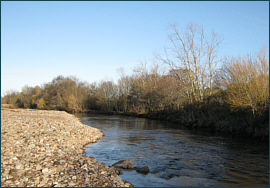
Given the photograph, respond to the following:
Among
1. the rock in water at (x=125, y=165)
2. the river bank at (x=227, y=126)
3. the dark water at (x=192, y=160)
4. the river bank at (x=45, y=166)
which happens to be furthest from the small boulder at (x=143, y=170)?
the river bank at (x=227, y=126)

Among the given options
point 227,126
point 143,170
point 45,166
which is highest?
point 227,126

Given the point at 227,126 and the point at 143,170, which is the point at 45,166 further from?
the point at 227,126

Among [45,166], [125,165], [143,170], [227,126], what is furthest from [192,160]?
[227,126]

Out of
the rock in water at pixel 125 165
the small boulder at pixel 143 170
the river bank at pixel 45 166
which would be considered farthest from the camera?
the rock in water at pixel 125 165

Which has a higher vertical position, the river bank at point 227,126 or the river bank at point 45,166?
the river bank at point 227,126

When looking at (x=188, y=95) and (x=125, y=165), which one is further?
(x=188, y=95)

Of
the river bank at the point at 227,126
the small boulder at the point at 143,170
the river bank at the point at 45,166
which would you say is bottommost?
the small boulder at the point at 143,170

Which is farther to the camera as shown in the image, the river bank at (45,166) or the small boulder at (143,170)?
the small boulder at (143,170)

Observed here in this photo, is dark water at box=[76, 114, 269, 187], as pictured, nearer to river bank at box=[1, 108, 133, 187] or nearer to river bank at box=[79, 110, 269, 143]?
river bank at box=[1, 108, 133, 187]

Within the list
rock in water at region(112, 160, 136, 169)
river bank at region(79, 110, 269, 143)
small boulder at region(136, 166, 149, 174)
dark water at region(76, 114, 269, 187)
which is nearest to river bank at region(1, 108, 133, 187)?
rock in water at region(112, 160, 136, 169)

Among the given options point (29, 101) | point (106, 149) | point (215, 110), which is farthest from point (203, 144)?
point (29, 101)

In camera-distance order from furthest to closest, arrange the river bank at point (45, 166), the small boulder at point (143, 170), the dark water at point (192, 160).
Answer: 1. the small boulder at point (143, 170)
2. the dark water at point (192, 160)
3. the river bank at point (45, 166)

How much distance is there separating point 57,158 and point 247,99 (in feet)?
49.4

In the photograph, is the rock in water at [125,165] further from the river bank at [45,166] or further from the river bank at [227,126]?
the river bank at [227,126]
